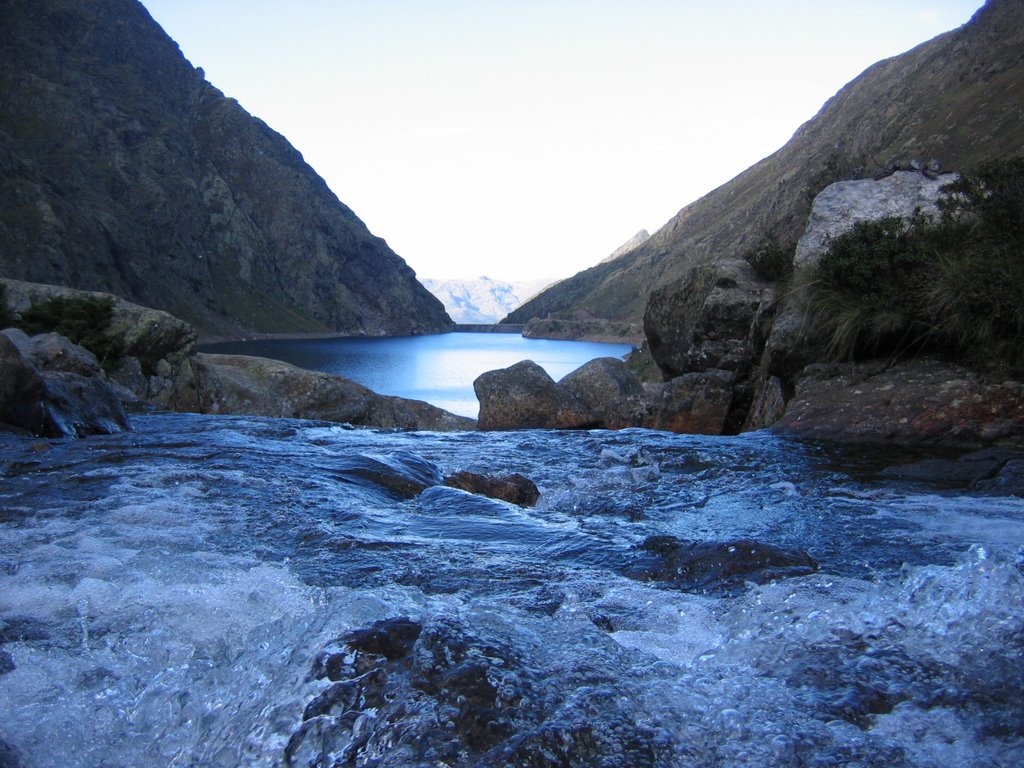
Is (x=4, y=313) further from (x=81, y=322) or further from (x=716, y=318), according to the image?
(x=716, y=318)

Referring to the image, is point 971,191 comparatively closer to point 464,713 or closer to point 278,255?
point 464,713

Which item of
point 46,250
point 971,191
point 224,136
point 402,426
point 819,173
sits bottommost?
point 402,426

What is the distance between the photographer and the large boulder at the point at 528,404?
59.2ft

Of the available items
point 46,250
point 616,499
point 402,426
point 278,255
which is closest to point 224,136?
point 278,255

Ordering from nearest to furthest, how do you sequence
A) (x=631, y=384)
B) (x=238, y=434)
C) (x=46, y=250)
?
(x=238, y=434)
(x=631, y=384)
(x=46, y=250)

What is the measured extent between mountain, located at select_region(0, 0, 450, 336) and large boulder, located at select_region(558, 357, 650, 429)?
82.6 metres

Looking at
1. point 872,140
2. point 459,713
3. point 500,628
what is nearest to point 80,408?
point 500,628

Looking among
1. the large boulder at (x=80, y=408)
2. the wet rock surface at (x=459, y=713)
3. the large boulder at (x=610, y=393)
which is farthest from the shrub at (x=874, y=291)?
the large boulder at (x=80, y=408)

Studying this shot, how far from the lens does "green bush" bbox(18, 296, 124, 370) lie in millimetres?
20203

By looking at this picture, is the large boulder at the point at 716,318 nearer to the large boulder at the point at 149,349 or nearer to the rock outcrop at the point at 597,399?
the rock outcrop at the point at 597,399

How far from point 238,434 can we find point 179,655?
9019 millimetres

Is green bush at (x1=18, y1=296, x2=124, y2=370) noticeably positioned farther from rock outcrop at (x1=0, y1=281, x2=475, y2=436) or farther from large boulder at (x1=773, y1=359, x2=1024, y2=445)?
large boulder at (x1=773, y1=359, x2=1024, y2=445)

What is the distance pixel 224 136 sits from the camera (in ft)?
595

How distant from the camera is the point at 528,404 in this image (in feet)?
59.9
